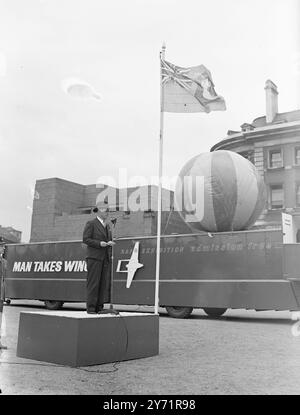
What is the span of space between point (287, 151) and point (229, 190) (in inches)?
753

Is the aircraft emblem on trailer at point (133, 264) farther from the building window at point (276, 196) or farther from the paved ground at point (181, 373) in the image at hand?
the building window at point (276, 196)

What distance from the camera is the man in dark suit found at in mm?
7582

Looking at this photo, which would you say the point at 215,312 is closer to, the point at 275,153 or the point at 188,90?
the point at 188,90

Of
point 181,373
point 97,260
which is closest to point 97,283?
point 97,260

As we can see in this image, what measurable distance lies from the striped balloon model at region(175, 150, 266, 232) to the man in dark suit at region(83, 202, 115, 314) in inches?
329

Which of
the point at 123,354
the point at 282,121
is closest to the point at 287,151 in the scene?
the point at 282,121

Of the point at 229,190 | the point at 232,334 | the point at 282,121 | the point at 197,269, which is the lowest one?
the point at 232,334

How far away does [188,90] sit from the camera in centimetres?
1271

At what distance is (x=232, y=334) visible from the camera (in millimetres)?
11422

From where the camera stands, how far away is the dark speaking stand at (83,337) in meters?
6.41

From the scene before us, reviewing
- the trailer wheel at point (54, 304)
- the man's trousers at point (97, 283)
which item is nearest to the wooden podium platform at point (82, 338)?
the man's trousers at point (97, 283)

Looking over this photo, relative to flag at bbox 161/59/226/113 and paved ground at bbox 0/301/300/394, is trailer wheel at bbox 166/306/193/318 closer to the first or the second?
paved ground at bbox 0/301/300/394
